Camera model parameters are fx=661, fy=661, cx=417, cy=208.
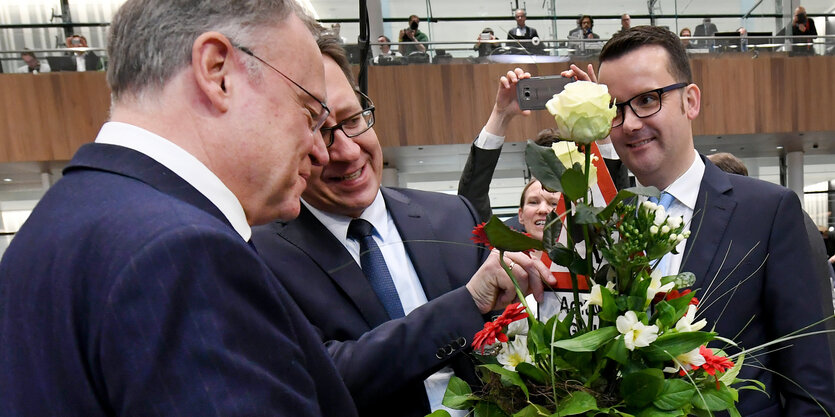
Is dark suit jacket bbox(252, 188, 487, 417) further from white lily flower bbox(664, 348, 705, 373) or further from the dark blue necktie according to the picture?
white lily flower bbox(664, 348, 705, 373)

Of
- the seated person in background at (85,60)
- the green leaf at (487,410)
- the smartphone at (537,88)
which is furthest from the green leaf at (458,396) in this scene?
the seated person in background at (85,60)

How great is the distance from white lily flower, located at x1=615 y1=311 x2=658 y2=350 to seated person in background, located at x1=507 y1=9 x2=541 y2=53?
799 centimetres

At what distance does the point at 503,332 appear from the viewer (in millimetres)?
1062

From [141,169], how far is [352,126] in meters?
0.72

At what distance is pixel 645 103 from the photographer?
1.63 meters

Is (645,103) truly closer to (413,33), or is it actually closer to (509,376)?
(509,376)

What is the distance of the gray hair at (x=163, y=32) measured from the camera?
798 mm

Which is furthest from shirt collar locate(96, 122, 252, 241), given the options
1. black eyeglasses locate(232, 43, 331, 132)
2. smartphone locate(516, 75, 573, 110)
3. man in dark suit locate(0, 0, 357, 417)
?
smartphone locate(516, 75, 573, 110)

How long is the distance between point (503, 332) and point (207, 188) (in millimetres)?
529

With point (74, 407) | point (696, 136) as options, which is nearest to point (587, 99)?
point (74, 407)

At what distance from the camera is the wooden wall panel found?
28.2ft

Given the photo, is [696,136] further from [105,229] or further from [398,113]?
[105,229]

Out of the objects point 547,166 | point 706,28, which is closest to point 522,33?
point 706,28

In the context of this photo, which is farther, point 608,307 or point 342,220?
point 342,220
